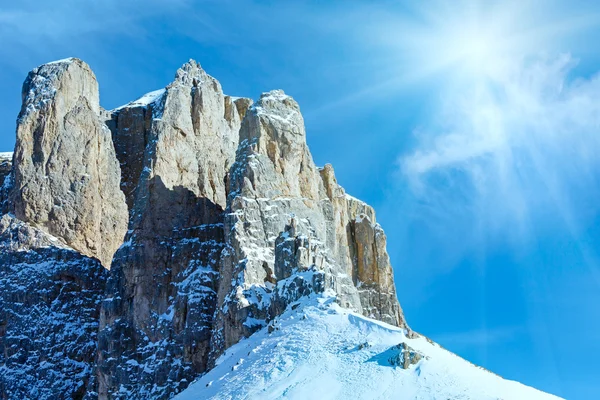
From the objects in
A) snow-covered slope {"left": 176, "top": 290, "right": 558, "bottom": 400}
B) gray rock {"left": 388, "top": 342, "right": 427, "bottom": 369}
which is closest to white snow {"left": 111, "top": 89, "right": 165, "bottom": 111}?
snow-covered slope {"left": 176, "top": 290, "right": 558, "bottom": 400}

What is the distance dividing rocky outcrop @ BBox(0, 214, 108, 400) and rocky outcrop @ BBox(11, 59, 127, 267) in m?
3.17

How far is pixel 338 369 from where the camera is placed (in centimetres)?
7588

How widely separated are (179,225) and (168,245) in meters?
2.99

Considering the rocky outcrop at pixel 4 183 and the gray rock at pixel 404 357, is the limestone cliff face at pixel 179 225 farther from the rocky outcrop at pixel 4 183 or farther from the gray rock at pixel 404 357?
the gray rock at pixel 404 357

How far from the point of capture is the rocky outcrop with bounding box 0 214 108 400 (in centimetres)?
11975

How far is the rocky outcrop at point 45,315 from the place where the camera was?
120 m

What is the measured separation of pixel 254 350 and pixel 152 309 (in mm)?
34202

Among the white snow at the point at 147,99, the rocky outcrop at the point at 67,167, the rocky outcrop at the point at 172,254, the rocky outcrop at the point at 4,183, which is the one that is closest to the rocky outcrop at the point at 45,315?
the rocky outcrop at the point at 67,167

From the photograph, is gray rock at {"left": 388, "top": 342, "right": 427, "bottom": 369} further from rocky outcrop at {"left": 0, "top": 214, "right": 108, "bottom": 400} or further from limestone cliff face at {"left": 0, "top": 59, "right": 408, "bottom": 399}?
rocky outcrop at {"left": 0, "top": 214, "right": 108, "bottom": 400}

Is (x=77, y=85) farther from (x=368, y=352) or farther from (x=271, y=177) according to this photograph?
(x=368, y=352)

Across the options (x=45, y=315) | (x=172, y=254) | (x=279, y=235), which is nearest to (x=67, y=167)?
(x=45, y=315)

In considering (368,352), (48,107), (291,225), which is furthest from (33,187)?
(368,352)

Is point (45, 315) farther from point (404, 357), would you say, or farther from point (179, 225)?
point (404, 357)

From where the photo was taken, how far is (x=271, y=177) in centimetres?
11669
